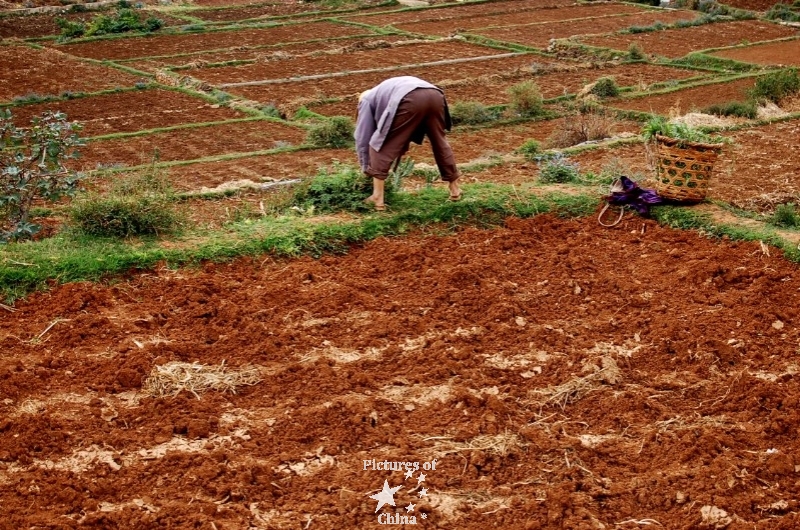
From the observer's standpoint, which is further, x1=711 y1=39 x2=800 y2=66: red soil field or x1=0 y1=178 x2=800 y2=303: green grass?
x1=711 y1=39 x2=800 y2=66: red soil field

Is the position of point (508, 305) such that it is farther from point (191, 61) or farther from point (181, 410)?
point (191, 61)

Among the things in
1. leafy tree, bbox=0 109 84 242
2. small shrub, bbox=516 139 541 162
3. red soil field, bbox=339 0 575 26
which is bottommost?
small shrub, bbox=516 139 541 162

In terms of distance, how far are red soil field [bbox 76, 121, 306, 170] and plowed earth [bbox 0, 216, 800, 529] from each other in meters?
5.64

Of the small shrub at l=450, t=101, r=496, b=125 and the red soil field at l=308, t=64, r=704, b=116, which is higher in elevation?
the small shrub at l=450, t=101, r=496, b=125

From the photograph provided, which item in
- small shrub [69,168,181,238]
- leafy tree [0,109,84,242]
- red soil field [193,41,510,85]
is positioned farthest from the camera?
red soil field [193,41,510,85]

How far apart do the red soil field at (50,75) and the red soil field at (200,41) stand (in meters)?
0.94

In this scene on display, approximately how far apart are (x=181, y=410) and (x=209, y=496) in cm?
81

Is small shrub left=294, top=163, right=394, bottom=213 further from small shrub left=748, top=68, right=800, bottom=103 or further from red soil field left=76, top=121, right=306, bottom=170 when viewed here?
small shrub left=748, top=68, right=800, bottom=103

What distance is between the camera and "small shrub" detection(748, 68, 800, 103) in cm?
1339

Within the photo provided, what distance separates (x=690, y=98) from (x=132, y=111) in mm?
Answer: 8254

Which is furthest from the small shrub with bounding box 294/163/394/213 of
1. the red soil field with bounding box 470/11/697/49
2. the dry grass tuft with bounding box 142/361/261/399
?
the red soil field with bounding box 470/11/697/49

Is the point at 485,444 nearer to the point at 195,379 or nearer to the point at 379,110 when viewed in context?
the point at 195,379

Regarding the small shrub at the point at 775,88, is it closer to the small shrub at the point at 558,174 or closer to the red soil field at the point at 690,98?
the red soil field at the point at 690,98

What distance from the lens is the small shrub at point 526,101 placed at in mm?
13664
